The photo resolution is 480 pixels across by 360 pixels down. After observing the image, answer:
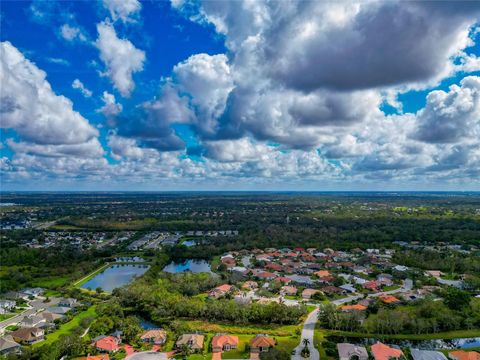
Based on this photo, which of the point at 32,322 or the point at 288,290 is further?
the point at 288,290

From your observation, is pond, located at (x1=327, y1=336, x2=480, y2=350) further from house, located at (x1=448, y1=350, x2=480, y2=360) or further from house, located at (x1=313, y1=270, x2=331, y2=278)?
house, located at (x1=313, y1=270, x2=331, y2=278)

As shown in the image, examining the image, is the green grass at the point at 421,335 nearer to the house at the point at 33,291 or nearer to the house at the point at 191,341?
the house at the point at 191,341

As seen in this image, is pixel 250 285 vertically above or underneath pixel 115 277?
above

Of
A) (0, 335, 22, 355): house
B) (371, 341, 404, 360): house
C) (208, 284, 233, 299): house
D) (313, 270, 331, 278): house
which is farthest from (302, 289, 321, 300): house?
(0, 335, 22, 355): house

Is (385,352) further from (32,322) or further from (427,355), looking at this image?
(32,322)

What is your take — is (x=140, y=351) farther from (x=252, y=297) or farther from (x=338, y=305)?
(x=338, y=305)

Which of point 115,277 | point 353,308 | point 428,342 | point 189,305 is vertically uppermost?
point 189,305

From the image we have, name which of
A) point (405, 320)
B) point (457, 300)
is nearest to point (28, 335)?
point (405, 320)

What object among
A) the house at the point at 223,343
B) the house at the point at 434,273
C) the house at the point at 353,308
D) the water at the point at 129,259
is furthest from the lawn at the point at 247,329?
the water at the point at 129,259
